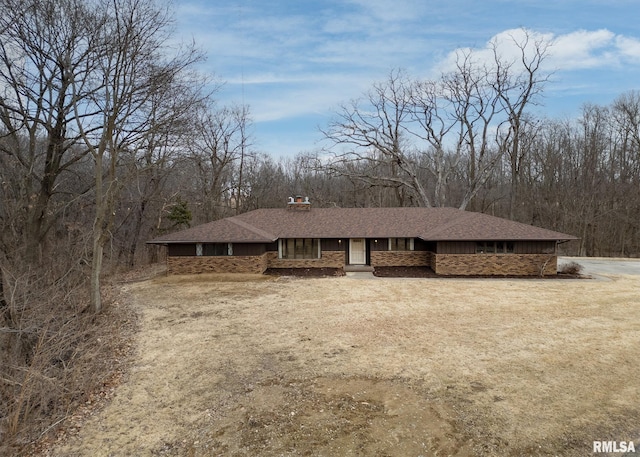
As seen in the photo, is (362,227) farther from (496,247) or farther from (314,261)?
(496,247)

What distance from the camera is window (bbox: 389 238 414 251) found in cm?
1880

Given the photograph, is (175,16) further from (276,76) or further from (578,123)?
(578,123)

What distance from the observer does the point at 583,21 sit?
627 inches

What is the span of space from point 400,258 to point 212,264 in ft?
31.8

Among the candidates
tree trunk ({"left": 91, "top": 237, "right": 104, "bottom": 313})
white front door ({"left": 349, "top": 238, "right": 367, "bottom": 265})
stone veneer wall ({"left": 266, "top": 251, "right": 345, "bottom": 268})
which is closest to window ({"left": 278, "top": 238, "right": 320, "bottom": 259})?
stone veneer wall ({"left": 266, "top": 251, "right": 345, "bottom": 268})

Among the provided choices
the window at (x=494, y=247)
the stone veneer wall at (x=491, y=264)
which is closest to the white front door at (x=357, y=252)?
the stone veneer wall at (x=491, y=264)

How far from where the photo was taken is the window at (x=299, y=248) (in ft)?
62.0

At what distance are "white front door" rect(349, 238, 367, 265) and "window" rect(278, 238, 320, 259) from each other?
1.82 meters

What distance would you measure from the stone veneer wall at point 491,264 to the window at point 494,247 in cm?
22

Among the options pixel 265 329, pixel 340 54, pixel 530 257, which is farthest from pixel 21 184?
pixel 530 257

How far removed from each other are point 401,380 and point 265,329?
411 cm

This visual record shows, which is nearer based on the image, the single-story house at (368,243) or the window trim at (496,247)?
the single-story house at (368,243)

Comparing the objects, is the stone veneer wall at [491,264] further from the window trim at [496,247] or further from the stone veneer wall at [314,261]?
the stone veneer wall at [314,261]

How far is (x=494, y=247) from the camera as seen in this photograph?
1708 cm
